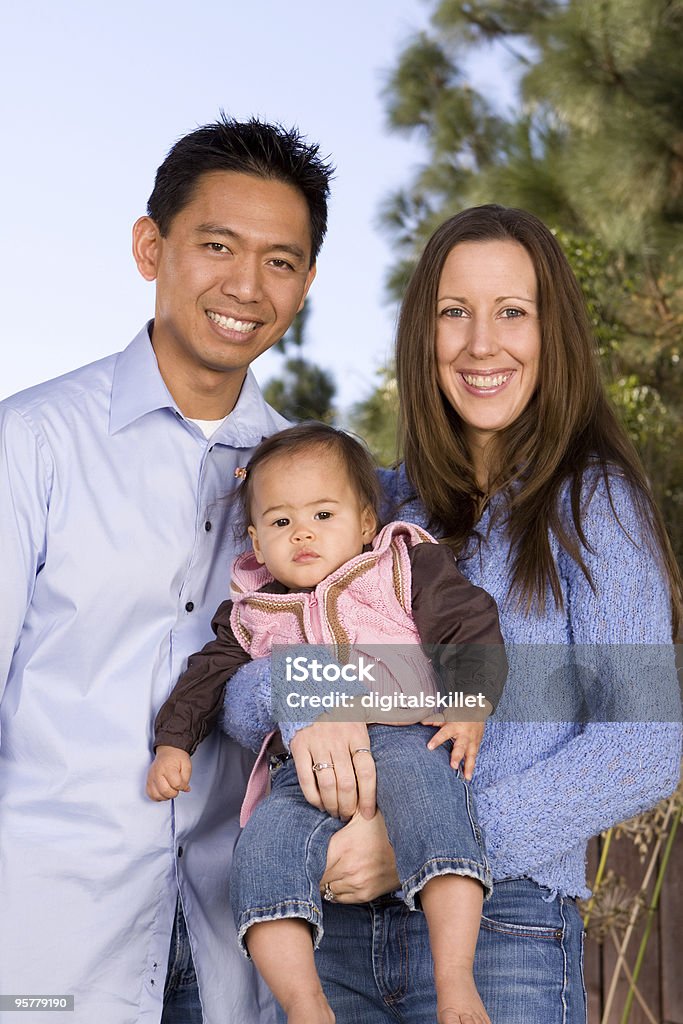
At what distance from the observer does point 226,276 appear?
6.97 feet

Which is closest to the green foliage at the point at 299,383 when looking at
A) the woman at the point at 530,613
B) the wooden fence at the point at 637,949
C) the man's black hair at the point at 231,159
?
the wooden fence at the point at 637,949

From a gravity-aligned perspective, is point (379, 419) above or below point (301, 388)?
below

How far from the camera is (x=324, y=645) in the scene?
5.90ft

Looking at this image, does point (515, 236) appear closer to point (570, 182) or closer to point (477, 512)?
point (477, 512)

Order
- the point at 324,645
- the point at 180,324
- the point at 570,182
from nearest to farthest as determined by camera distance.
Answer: the point at 324,645, the point at 180,324, the point at 570,182

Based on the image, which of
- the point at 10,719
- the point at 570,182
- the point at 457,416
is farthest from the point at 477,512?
the point at 570,182

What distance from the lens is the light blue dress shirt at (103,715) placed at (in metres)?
1.81

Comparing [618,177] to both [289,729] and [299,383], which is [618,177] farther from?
[299,383]

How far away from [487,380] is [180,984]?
44.7 inches

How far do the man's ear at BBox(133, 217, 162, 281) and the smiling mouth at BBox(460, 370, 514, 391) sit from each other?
673 millimetres

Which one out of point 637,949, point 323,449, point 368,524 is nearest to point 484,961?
point 368,524

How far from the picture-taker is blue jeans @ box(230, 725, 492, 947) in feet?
5.20

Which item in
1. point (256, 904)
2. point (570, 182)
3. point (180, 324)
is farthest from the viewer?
point (570, 182)

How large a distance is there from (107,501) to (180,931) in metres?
0.71
